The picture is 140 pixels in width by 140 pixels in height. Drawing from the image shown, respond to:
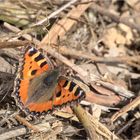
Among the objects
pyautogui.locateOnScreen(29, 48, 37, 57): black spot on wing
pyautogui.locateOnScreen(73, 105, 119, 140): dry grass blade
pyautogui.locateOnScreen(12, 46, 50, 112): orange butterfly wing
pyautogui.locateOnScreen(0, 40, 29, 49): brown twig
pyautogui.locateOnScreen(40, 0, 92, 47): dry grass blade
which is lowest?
pyautogui.locateOnScreen(73, 105, 119, 140): dry grass blade

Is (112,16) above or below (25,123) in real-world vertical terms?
above

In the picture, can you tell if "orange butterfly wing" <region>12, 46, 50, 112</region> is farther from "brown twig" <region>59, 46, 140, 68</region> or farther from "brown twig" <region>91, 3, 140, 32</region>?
"brown twig" <region>91, 3, 140, 32</region>

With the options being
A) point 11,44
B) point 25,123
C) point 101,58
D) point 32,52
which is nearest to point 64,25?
point 101,58

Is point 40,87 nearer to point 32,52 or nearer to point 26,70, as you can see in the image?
point 26,70

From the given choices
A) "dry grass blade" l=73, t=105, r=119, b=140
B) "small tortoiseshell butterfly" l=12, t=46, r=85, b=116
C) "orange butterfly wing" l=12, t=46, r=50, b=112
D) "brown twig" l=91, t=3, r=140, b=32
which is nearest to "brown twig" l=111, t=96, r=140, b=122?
"dry grass blade" l=73, t=105, r=119, b=140

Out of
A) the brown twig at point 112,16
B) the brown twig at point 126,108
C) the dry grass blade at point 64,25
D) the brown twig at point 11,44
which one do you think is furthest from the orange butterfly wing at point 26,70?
the brown twig at point 112,16

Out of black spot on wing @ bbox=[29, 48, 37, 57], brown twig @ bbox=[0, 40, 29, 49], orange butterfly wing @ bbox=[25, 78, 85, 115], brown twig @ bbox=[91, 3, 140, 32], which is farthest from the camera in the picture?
brown twig @ bbox=[91, 3, 140, 32]

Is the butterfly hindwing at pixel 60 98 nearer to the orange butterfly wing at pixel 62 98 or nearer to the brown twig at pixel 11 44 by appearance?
the orange butterfly wing at pixel 62 98

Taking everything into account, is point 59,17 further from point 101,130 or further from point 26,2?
point 101,130

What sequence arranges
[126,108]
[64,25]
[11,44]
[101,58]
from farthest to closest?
[64,25], [101,58], [126,108], [11,44]
